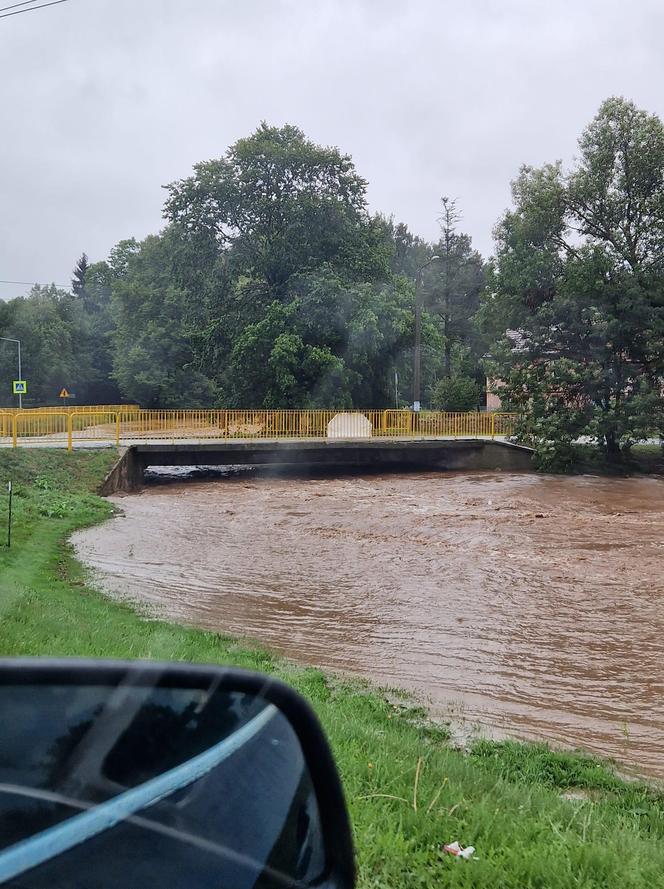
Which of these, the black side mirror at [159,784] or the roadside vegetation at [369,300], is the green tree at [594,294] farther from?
the black side mirror at [159,784]

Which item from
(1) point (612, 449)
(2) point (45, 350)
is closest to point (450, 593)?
(1) point (612, 449)

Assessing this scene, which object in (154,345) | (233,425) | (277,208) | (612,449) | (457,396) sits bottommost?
(612,449)

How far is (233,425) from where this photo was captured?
3145cm

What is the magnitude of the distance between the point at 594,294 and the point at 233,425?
15190mm

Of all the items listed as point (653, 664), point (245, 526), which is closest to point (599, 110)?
point (245, 526)

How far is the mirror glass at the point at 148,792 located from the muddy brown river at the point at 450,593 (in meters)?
4.92

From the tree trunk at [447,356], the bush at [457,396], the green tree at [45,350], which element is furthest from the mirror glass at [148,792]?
the tree trunk at [447,356]

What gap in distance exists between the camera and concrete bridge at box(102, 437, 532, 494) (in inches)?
1067

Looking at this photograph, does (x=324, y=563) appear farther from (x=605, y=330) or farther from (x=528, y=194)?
(x=528, y=194)

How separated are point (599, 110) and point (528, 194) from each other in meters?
3.90

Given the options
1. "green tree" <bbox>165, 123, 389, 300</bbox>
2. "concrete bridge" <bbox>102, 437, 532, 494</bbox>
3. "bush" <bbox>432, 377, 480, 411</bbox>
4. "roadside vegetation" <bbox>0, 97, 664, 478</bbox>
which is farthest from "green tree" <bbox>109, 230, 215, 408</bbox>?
"concrete bridge" <bbox>102, 437, 532, 494</bbox>

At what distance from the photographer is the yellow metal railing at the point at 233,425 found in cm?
2586

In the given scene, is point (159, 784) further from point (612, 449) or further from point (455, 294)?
point (455, 294)

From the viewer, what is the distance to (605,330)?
28547mm
